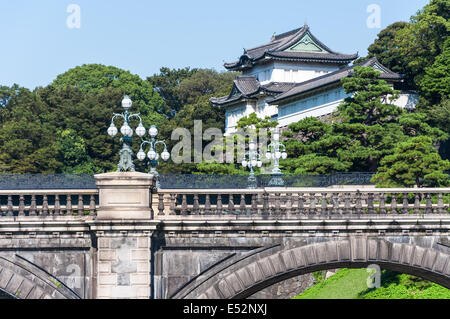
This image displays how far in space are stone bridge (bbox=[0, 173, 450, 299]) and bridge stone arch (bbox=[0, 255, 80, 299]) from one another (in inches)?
0.9

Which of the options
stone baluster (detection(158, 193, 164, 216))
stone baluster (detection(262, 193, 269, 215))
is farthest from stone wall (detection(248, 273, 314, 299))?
stone baluster (detection(158, 193, 164, 216))

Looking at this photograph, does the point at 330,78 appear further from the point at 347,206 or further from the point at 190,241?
the point at 190,241

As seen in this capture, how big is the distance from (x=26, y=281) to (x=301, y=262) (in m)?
6.49

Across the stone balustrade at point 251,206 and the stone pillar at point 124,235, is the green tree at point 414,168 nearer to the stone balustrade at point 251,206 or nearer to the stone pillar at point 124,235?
the stone balustrade at point 251,206

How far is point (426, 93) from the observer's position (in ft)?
223

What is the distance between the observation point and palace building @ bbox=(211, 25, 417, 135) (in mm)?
83688

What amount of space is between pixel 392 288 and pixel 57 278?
24.1 meters

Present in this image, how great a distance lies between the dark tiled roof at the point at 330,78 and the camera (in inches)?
2835

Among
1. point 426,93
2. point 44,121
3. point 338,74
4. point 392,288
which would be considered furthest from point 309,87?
point 392,288

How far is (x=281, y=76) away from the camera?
318 ft

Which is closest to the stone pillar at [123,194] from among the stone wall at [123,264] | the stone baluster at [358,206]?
the stone wall at [123,264]

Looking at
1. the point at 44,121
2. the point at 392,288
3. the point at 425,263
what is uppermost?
the point at 44,121

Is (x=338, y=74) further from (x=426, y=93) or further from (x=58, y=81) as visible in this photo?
(x=58, y=81)

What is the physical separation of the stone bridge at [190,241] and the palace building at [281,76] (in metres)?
54.9
